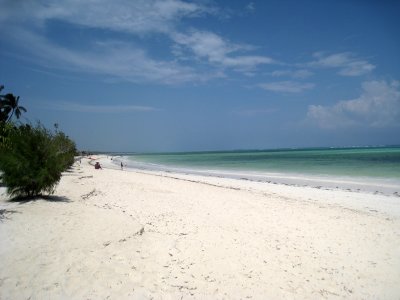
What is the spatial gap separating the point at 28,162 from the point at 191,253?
7.61m

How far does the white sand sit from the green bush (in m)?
0.78

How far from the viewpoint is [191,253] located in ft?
22.4

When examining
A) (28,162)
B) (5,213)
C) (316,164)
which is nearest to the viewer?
(5,213)

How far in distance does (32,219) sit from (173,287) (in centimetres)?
501

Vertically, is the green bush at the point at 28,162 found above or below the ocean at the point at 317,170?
above

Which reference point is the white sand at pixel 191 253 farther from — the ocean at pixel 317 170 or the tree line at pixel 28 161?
the ocean at pixel 317 170

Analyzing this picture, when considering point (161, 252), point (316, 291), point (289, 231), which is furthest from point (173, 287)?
point (289, 231)

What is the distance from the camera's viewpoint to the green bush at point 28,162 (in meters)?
10.7

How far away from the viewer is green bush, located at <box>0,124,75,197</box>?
10.7m

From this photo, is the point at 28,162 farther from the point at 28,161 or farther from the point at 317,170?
the point at 317,170

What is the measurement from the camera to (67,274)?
5.28 m

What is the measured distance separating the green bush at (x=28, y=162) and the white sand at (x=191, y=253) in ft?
2.55

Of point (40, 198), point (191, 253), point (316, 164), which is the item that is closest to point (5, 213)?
point (40, 198)

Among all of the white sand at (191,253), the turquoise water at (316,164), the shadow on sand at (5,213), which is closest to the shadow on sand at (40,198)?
the white sand at (191,253)
